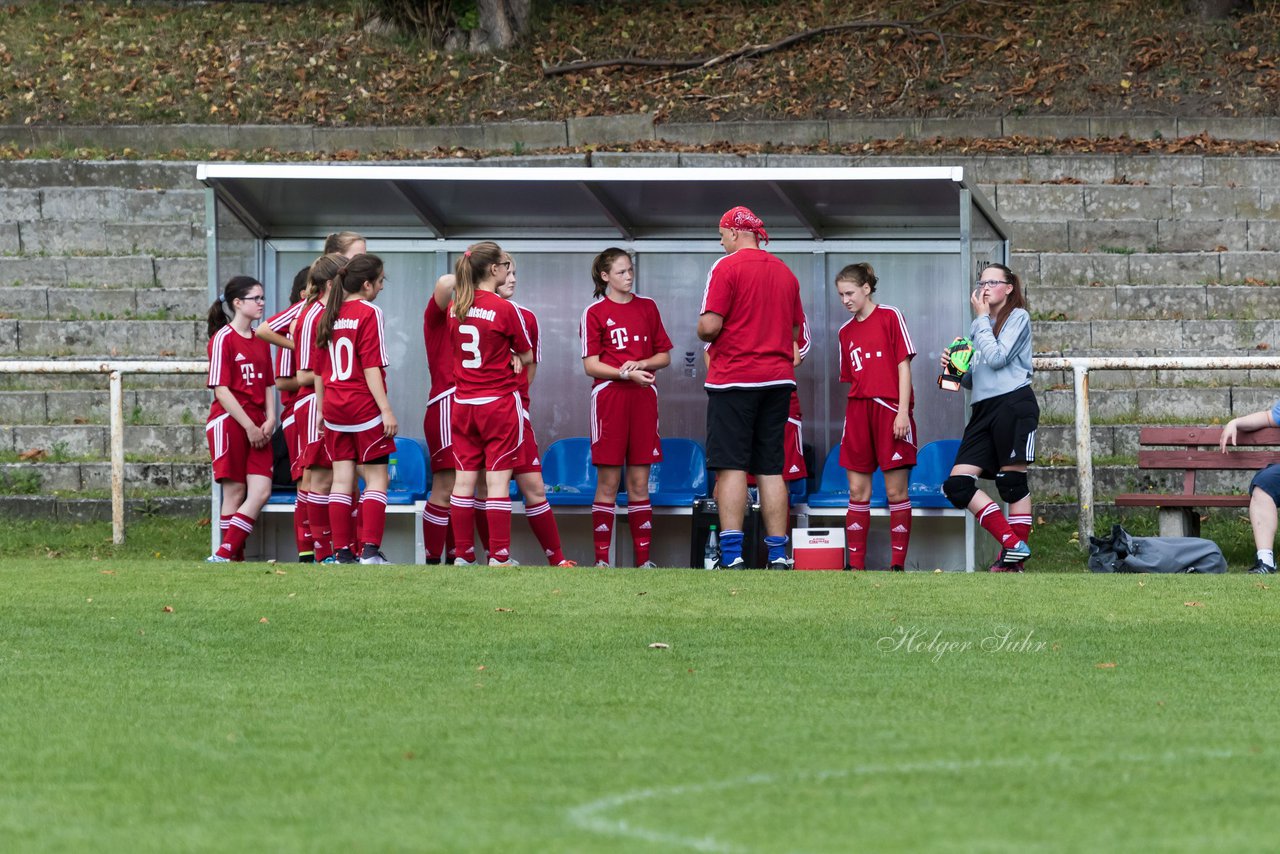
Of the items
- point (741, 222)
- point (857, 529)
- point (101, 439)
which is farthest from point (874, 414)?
point (101, 439)

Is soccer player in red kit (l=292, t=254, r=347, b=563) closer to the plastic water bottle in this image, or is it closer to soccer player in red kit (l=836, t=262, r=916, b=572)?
the plastic water bottle

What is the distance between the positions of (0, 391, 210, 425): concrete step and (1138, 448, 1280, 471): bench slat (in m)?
6.96

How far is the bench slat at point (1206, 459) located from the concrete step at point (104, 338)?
24.2 ft

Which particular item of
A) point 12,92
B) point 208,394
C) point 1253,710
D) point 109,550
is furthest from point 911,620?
point 12,92

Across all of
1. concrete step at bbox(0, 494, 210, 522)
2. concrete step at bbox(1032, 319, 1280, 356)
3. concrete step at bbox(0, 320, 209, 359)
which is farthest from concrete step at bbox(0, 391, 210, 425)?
concrete step at bbox(1032, 319, 1280, 356)

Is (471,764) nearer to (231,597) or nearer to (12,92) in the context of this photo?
(231,597)

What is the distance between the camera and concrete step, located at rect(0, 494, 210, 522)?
11.8m

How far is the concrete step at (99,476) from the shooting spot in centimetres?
1220

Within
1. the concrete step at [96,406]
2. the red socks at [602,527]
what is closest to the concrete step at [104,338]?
the concrete step at [96,406]

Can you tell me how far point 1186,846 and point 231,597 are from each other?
5.27m

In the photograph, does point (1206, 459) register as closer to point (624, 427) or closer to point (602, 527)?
point (624, 427)

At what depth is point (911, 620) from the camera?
22.8 feet

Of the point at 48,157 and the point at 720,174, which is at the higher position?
the point at 48,157

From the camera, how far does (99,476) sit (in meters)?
12.3
